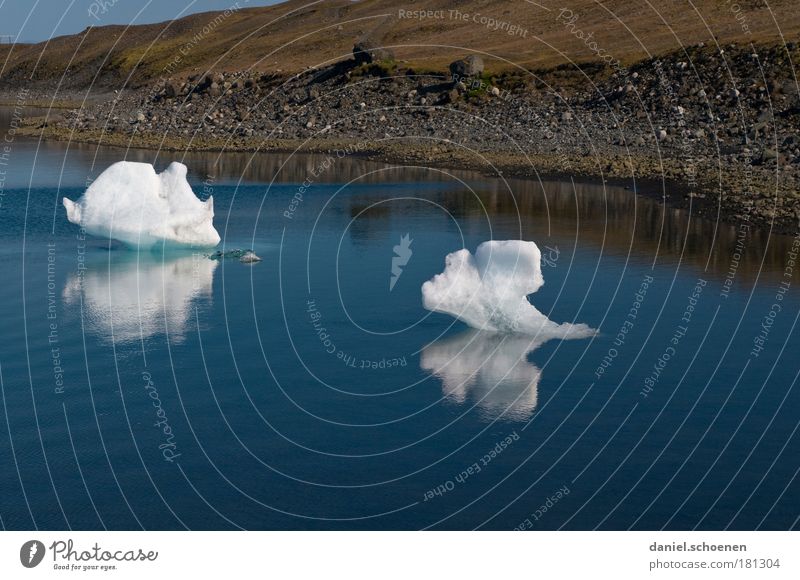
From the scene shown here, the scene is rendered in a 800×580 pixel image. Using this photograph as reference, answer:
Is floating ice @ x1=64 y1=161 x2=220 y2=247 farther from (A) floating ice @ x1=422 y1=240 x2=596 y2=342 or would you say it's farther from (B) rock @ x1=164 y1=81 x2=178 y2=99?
(B) rock @ x1=164 y1=81 x2=178 y2=99

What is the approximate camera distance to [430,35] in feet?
412

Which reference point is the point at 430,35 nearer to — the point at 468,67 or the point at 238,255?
the point at 468,67

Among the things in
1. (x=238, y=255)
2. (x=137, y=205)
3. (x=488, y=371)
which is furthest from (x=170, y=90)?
(x=488, y=371)

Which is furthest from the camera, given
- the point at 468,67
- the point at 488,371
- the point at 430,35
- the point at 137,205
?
the point at 430,35

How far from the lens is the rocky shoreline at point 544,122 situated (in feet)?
194

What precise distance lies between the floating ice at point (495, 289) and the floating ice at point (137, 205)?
12241 millimetres

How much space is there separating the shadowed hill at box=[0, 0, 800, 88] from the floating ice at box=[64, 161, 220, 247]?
2605 cm

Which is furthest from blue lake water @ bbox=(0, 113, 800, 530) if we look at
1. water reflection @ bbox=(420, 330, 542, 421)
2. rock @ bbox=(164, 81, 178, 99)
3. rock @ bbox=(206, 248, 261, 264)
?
rock @ bbox=(164, 81, 178, 99)

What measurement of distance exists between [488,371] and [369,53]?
81.7 meters

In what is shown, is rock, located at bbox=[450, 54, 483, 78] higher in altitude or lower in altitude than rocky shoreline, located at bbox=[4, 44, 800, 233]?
higher

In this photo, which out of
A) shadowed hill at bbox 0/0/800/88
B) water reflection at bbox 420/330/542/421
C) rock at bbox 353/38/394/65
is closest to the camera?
water reflection at bbox 420/330/542/421

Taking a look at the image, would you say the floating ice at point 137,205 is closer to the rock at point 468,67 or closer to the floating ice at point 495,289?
the floating ice at point 495,289

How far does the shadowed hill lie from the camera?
9506 cm
